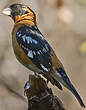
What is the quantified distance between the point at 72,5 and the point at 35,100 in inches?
221

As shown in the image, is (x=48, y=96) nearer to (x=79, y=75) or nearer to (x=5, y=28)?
(x=5, y=28)

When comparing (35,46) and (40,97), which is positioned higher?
(35,46)

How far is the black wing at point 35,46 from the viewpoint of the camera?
9.93 ft

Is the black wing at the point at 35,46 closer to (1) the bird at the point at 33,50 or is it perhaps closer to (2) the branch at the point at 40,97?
(1) the bird at the point at 33,50

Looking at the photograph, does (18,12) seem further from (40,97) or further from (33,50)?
(40,97)

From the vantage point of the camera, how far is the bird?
2.97m

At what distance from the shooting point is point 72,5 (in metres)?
8.22

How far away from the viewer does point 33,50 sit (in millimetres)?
3111

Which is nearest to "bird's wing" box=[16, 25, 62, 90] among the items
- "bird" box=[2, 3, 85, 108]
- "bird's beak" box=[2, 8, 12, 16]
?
"bird" box=[2, 3, 85, 108]

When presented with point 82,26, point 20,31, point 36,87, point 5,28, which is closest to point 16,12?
point 20,31

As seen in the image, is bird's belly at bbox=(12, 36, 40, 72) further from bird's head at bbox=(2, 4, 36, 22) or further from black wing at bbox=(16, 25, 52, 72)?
bird's head at bbox=(2, 4, 36, 22)

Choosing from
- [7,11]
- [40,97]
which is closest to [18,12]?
[7,11]

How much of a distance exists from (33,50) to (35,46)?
28mm

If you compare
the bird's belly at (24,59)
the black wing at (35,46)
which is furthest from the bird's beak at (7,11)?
the bird's belly at (24,59)
